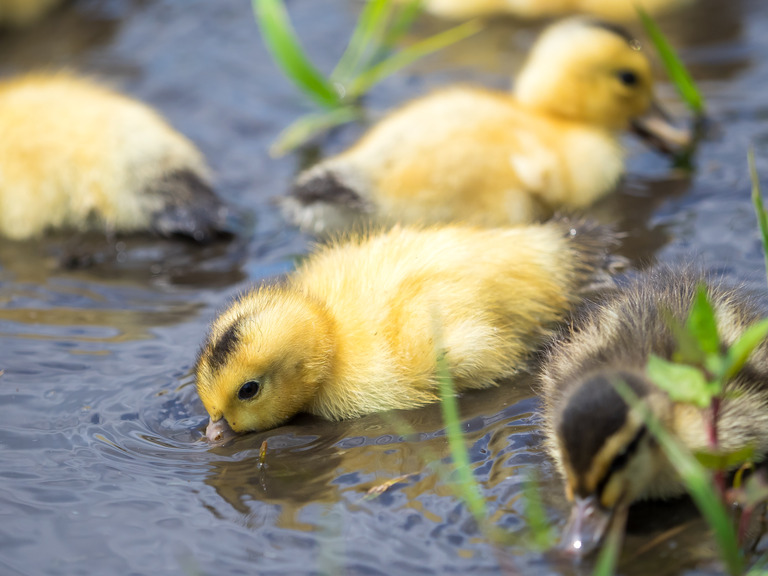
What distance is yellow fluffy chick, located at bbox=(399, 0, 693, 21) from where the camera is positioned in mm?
6207

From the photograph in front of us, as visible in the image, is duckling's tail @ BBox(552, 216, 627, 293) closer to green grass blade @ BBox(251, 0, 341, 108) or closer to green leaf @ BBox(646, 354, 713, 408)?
green leaf @ BBox(646, 354, 713, 408)

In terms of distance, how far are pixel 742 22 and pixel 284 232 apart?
3.51 meters

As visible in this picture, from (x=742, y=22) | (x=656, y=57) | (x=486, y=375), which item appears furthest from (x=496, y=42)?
(x=486, y=375)

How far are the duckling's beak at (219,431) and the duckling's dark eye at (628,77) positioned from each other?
2.80 meters

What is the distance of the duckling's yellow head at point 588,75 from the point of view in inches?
182

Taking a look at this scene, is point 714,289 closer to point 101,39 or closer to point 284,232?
point 284,232

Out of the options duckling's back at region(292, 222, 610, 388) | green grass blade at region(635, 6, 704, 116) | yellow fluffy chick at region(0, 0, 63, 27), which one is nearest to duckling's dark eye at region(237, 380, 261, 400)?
duckling's back at region(292, 222, 610, 388)

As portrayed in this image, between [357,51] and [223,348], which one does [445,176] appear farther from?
[357,51]

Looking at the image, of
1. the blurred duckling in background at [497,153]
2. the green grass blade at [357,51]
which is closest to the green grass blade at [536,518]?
the blurred duckling in background at [497,153]

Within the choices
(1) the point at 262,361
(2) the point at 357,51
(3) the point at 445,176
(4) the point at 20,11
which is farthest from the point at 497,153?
(4) the point at 20,11

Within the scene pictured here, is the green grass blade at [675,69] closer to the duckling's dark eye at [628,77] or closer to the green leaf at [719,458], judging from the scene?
the duckling's dark eye at [628,77]

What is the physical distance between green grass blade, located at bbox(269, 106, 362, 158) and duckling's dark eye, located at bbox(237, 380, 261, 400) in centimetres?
249

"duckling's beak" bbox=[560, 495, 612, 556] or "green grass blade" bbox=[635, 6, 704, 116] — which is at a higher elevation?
"green grass blade" bbox=[635, 6, 704, 116]

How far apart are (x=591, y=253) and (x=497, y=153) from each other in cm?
90
